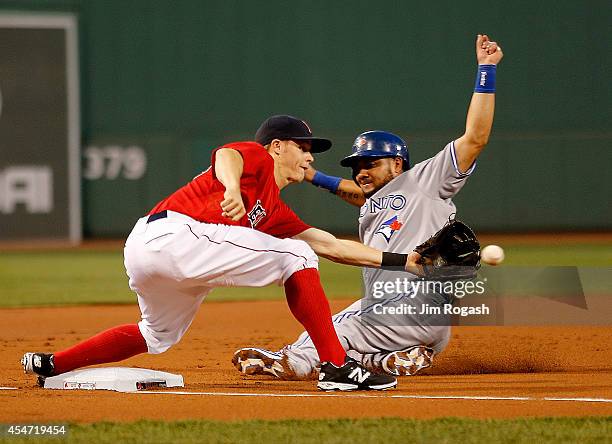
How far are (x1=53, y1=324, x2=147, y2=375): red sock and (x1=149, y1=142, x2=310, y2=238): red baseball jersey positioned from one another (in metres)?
0.63

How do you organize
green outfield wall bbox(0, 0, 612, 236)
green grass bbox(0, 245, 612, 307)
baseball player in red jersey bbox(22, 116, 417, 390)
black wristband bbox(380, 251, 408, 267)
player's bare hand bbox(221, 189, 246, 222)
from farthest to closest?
1. green outfield wall bbox(0, 0, 612, 236)
2. green grass bbox(0, 245, 612, 307)
3. black wristband bbox(380, 251, 408, 267)
4. baseball player in red jersey bbox(22, 116, 417, 390)
5. player's bare hand bbox(221, 189, 246, 222)

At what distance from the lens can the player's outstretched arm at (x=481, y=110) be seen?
4.96 m

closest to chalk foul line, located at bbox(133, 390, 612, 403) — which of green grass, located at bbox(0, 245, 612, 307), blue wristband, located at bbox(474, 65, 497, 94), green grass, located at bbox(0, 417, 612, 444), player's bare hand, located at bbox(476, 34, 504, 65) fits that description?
green grass, located at bbox(0, 417, 612, 444)

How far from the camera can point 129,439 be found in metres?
3.56

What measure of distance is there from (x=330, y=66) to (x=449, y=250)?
12556 mm

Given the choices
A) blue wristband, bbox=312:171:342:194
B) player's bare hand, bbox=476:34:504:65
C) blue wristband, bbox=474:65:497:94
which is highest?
player's bare hand, bbox=476:34:504:65

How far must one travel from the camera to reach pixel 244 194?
442 centimetres

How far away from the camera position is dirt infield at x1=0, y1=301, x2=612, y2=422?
4.06 m

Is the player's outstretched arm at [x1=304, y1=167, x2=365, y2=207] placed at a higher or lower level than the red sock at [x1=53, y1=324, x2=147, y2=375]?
higher

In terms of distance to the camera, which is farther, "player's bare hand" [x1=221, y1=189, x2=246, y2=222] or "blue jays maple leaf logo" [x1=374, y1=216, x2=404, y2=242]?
"blue jays maple leaf logo" [x1=374, y1=216, x2=404, y2=242]

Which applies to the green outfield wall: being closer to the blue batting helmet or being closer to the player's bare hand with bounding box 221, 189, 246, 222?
the blue batting helmet

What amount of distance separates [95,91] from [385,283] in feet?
40.2

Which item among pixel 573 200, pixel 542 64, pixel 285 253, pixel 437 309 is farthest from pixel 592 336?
pixel 542 64

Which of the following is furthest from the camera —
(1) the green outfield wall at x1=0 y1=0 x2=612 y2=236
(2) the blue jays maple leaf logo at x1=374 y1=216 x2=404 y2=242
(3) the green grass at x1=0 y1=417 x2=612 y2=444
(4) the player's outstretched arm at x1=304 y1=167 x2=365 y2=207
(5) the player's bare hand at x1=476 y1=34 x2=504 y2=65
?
(1) the green outfield wall at x1=0 y1=0 x2=612 y2=236
